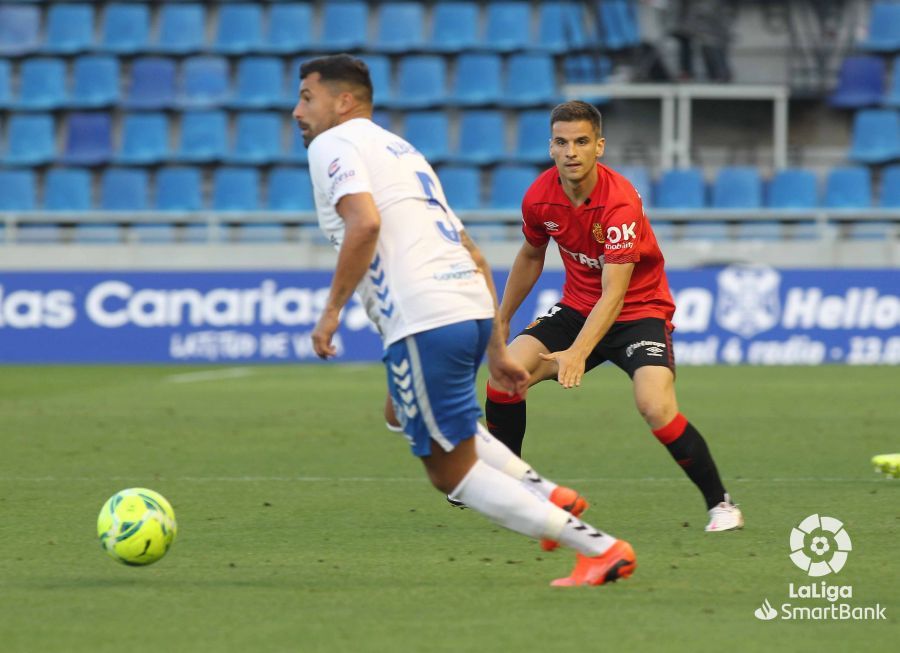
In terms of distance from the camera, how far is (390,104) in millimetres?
23641

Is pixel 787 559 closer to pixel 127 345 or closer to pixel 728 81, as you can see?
pixel 127 345

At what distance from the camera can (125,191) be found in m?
23.4

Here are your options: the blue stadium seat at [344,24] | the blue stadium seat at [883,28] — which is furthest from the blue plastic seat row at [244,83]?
the blue stadium seat at [883,28]

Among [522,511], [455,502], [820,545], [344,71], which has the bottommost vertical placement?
[820,545]

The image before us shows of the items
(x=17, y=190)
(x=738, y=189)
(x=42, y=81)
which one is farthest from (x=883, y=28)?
(x=17, y=190)

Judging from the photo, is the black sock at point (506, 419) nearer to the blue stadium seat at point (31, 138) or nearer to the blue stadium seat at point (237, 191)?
the blue stadium seat at point (237, 191)

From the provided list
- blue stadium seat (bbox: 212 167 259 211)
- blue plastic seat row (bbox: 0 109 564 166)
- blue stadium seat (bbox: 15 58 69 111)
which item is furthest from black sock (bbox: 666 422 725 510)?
blue stadium seat (bbox: 15 58 69 111)

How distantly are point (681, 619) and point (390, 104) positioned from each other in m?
19.2

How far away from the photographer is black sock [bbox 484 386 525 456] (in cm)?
746

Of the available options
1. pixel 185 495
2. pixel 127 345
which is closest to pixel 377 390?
pixel 127 345

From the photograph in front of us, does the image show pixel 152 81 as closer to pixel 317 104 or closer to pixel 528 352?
pixel 528 352

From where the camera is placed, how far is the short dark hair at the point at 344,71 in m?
5.47

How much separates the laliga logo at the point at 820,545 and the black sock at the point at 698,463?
0.40 meters

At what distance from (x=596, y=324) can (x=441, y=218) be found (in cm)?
157
